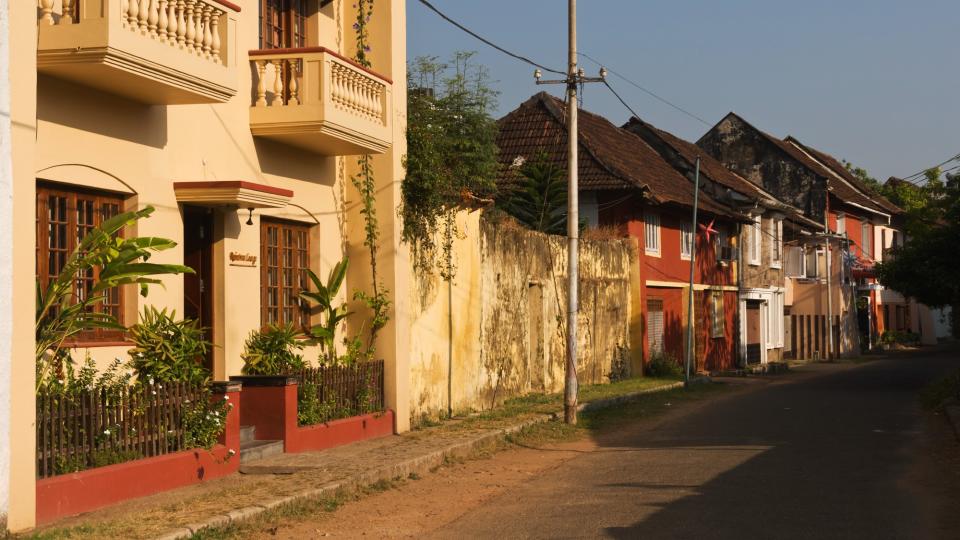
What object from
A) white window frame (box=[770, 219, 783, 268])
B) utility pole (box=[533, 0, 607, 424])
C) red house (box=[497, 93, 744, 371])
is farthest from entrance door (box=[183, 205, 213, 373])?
white window frame (box=[770, 219, 783, 268])

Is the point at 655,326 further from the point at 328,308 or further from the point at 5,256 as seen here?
the point at 5,256

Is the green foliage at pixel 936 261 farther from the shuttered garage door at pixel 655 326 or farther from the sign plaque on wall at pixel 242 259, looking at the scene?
the sign plaque on wall at pixel 242 259

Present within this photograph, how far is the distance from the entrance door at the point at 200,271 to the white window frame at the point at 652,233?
19714 mm

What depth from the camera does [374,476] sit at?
12656mm

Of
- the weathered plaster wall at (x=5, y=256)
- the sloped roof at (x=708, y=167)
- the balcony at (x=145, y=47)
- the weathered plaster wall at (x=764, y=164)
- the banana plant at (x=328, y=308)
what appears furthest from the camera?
the weathered plaster wall at (x=764, y=164)

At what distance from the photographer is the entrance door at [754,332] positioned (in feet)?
142

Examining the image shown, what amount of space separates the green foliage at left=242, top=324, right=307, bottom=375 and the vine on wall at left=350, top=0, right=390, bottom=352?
209 centimetres

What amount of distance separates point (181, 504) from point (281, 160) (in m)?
6.12

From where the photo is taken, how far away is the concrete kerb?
955 cm

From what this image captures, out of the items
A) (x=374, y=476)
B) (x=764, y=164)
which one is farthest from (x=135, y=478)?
(x=764, y=164)


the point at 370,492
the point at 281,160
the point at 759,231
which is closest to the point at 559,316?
the point at 281,160

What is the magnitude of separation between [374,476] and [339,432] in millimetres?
2682

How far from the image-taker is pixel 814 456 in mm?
14562

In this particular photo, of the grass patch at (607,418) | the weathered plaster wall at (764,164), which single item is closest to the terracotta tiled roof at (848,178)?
the weathered plaster wall at (764,164)
